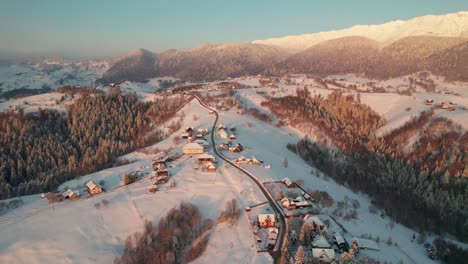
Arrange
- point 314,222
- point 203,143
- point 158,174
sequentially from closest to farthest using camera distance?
point 314,222
point 158,174
point 203,143

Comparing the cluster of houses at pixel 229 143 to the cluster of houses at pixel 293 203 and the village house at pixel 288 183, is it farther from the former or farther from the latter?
the cluster of houses at pixel 293 203

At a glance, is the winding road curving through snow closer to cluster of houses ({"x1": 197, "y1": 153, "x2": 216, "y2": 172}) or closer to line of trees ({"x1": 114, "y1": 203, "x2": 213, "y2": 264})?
cluster of houses ({"x1": 197, "y1": 153, "x2": 216, "y2": 172})

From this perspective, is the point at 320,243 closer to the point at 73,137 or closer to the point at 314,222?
the point at 314,222

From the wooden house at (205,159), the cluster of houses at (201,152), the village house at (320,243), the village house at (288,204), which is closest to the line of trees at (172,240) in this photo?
the village house at (288,204)

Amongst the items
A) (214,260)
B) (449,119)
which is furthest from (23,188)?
(449,119)

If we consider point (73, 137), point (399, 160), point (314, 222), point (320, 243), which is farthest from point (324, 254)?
point (73, 137)

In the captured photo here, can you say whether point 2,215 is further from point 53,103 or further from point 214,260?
point 53,103

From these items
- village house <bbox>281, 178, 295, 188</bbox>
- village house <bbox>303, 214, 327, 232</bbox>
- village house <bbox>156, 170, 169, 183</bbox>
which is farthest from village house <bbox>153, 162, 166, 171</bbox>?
village house <bbox>303, 214, 327, 232</bbox>
